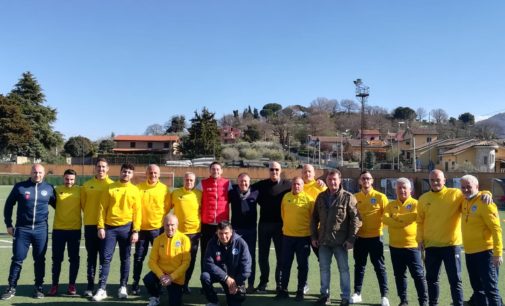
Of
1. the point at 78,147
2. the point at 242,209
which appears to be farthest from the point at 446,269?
the point at 78,147

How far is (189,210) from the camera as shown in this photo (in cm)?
632

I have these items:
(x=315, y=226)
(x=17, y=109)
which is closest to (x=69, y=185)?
(x=315, y=226)

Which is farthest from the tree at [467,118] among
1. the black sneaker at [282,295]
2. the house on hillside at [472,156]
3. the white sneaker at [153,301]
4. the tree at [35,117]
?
the white sneaker at [153,301]

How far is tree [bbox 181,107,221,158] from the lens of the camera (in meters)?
59.7

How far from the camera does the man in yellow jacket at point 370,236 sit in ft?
19.6

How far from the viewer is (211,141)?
60062 mm

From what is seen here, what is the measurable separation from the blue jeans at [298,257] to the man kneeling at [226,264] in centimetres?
74

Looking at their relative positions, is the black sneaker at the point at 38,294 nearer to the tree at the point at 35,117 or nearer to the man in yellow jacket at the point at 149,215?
the man in yellow jacket at the point at 149,215

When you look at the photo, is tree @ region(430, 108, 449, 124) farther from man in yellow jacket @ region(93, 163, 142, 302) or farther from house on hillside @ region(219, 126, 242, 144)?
man in yellow jacket @ region(93, 163, 142, 302)

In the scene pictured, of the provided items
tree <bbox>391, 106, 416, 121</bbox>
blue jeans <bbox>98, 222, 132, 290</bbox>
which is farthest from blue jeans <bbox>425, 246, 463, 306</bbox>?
tree <bbox>391, 106, 416, 121</bbox>

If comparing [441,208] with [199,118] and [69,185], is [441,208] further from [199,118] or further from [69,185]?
[199,118]

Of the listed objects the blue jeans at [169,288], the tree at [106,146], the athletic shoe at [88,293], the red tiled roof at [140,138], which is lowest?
the athletic shoe at [88,293]

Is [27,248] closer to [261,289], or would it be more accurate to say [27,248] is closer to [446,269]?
[261,289]

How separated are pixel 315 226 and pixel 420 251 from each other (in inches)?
53.1
